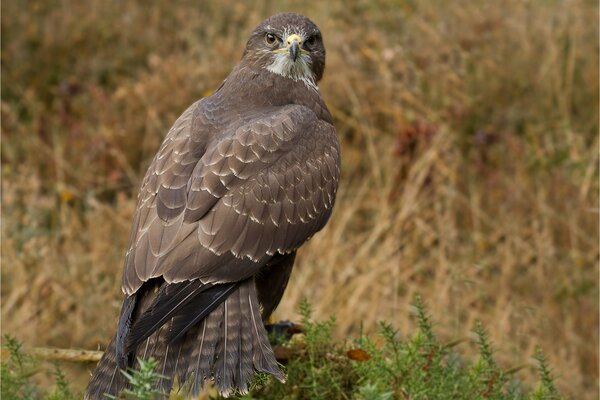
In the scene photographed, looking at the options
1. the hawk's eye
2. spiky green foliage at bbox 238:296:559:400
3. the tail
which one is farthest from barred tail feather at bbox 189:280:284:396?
the hawk's eye

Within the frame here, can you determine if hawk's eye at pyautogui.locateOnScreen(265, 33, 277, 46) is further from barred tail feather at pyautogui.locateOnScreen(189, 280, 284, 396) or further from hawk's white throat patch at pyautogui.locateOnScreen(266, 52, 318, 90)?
barred tail feather at pyautogui.locateOnScreen(189, 280, 284, 396)

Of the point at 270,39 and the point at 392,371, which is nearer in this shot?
the point at 392,371

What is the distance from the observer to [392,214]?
730 centimetres

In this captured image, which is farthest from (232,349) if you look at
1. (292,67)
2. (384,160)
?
(384,160)

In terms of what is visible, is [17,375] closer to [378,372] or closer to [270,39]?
[378,372]

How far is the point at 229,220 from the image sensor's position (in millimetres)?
4074

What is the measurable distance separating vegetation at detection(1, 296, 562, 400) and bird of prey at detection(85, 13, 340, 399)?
0.14 m

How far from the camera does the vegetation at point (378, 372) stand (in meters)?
3.82

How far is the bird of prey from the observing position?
3816 millimetres

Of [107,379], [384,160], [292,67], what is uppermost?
[292,67]

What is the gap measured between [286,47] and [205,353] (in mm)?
1682

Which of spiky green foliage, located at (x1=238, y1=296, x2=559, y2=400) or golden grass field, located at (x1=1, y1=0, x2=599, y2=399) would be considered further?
golden grass field, located at (x1=1, y1=0, x2=599, y2=399)

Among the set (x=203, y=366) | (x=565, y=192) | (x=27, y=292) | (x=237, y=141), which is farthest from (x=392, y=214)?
(x=203, y=366)

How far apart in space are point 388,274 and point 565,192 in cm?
131
